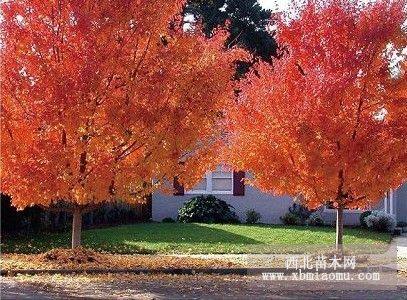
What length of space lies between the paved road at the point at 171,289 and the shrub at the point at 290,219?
12513 millimetres

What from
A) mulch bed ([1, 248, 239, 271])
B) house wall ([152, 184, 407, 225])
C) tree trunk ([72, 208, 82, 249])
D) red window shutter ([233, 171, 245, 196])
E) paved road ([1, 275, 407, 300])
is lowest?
paved road ([1, 275, 407, 300])

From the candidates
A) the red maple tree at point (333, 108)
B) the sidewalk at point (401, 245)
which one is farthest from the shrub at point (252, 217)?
the red maple tree at point (333, 108)

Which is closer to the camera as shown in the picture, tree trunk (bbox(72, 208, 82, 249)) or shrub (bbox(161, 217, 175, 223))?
tree trunk (bbox(72, 208, 82, 249))

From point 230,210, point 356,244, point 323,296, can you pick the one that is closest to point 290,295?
point 323,296

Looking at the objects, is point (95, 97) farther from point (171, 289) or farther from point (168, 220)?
point (168, 220)

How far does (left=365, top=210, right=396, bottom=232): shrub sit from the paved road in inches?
424

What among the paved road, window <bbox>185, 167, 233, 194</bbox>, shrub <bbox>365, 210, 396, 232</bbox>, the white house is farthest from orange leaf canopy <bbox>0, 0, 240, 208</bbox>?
window <bbox>185, 167, 233, 194</bbox>

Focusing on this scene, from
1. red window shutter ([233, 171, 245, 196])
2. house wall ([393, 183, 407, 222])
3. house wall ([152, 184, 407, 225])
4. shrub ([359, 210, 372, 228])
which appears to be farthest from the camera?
house wall ([393, 183, 407, 222])

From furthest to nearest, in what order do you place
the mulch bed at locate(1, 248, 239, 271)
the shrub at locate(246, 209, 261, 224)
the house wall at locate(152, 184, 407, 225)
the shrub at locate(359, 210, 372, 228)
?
1. the house wall at locate(152, 184, 407, 225)
2. the shrub at locate(246, 209, 261, 224)
3. the shrub at locate(359, 210, 372, 228)
4. the mulch bed at locate(1, 248, 239, 271)

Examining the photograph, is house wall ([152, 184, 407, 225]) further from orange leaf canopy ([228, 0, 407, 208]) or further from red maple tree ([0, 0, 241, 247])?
red maple tree ([0, 0, 241, 247])

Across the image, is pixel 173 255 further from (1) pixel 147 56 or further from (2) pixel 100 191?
(1) pixel 147 56

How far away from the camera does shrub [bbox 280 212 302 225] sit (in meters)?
25.0

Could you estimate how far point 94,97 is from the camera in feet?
40.2

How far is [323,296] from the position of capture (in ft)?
34.7
